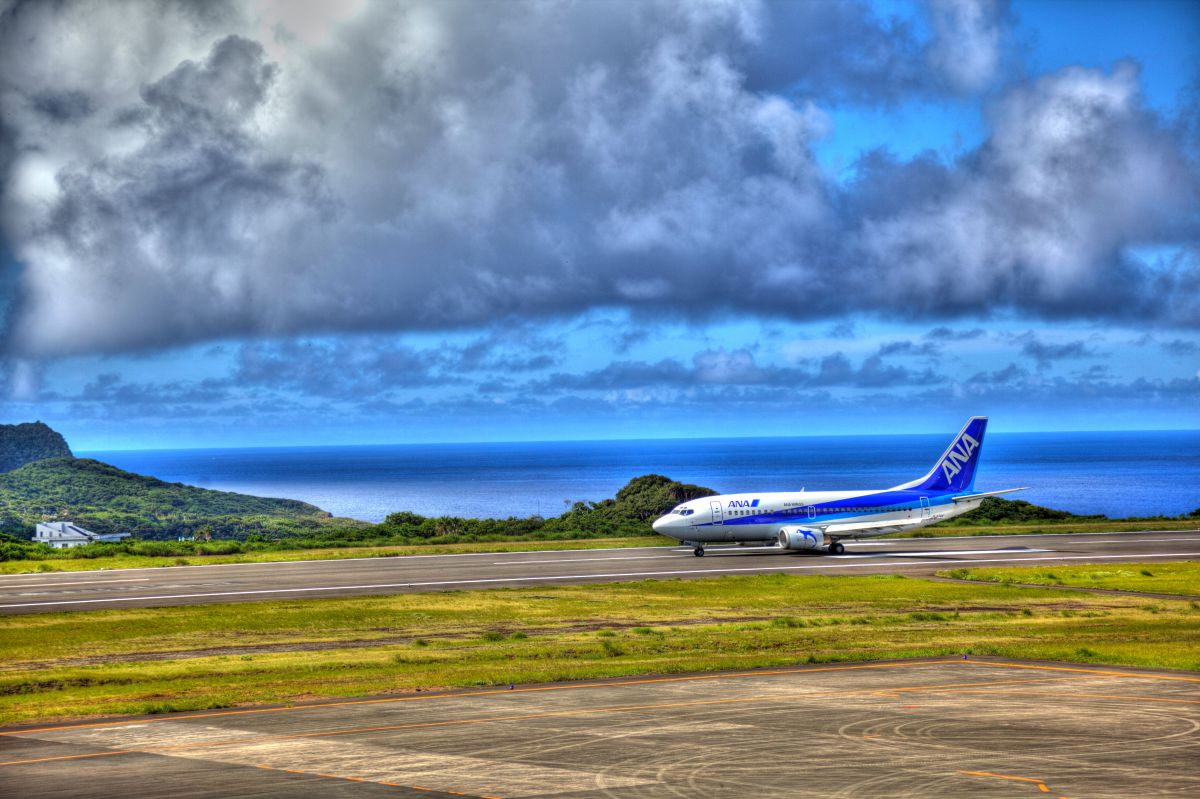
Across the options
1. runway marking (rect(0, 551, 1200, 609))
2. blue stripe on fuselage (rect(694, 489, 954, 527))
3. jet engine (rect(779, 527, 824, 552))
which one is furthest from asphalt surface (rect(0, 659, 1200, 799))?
blue stripe on fuselage (rect(694, 489, 954, 527))

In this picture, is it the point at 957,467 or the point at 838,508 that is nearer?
the point at 838,508

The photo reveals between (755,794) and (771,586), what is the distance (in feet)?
132

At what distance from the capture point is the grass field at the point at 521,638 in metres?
34.5

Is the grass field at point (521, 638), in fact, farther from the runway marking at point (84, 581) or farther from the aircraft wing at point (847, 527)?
the aircraft wing at point (847, 527)

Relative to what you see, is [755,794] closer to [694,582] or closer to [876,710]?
[876,710]

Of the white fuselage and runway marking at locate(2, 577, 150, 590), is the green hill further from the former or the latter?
the white fuselage

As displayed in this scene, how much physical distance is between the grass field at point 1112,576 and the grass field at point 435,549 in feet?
95.9

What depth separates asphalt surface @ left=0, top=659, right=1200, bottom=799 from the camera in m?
21.5

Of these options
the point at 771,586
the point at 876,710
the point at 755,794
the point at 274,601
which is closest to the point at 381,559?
the point at 274,601

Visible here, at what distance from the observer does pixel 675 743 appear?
25.1 metres

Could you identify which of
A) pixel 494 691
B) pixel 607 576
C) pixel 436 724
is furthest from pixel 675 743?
pixel 607 576

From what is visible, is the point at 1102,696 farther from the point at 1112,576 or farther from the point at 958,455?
the point at 958,455

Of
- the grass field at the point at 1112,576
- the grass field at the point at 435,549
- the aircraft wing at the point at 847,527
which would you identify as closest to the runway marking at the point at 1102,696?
the grass field at the point at 1112,576

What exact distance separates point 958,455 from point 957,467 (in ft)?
3.36
